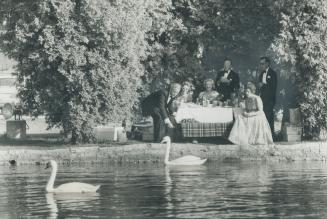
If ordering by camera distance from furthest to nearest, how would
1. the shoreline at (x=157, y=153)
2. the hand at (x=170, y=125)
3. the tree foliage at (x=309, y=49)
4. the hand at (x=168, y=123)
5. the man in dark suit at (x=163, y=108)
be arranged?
1. the tree foliage at (x=309, y=49)
2. the man in dark suit at (x=163, y=108)
3. the hand at (x=170, y=125)
4. the hand at (x=168, y=123)
5. the shoreline at (x=157, y=153)

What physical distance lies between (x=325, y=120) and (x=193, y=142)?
4265mm

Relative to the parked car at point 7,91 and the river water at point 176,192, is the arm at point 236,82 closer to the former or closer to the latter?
the river water at point 176,192

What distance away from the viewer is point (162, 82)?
114 ft

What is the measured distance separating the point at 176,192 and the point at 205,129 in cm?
1034

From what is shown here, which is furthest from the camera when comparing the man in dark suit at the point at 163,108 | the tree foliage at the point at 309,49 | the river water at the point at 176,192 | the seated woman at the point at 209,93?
the tree foliage at the point at 309,49

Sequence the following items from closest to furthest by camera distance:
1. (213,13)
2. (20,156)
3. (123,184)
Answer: (123,184) < (20,156) < (213,13)

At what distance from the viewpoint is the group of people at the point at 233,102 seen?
28.4 meters

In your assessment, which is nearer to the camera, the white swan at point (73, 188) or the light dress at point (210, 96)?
the white swan at point (73, 188)

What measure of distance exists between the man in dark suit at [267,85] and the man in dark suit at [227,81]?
0.77 m

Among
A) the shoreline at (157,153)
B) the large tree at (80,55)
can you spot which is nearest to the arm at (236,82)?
the large tree at (80,55)

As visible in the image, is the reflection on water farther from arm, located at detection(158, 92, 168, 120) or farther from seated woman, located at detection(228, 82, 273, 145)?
arm, located at detection(158, 92, 168, 120)

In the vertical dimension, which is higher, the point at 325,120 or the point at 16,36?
the point at 16,36

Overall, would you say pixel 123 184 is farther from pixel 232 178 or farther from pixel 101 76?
pixel 101 76

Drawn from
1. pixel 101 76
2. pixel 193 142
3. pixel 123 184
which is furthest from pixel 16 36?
pixel 123 184
